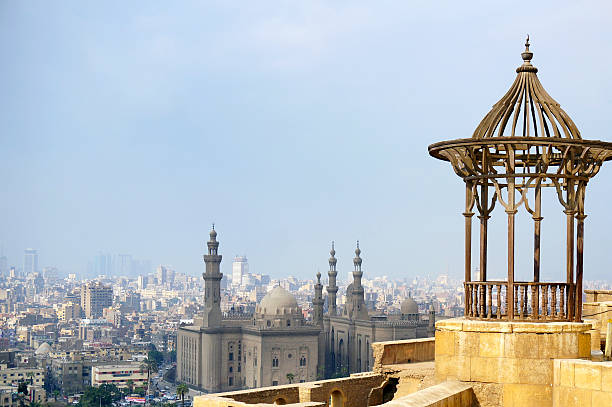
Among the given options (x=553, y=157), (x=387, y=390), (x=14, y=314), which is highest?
(x=553, y=157)

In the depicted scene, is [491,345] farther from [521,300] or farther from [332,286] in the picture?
[332,286]

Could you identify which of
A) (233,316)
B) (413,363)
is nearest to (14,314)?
(233,316)

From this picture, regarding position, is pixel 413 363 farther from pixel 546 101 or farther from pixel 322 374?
pixel 322 374

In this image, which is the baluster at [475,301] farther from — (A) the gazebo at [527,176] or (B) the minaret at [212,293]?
(B) the minaret at [212,293]

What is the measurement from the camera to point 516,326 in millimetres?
6605

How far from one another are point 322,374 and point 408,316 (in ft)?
31.6

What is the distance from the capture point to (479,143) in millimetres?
6836

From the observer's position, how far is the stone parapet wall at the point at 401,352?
8695mm

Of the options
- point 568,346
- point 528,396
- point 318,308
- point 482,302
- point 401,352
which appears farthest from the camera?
point 318,308

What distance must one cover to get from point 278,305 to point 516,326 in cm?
7109

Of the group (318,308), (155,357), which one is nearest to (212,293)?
(318,308)

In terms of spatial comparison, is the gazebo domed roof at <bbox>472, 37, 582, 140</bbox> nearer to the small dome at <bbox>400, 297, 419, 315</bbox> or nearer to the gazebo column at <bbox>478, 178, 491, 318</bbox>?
the gazebo column at <bbox>478, 178, 491, 318</bbox>

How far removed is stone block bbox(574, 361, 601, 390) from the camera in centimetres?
596

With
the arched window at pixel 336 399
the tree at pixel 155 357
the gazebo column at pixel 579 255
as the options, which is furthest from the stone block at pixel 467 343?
the tree at pixel 155 357
